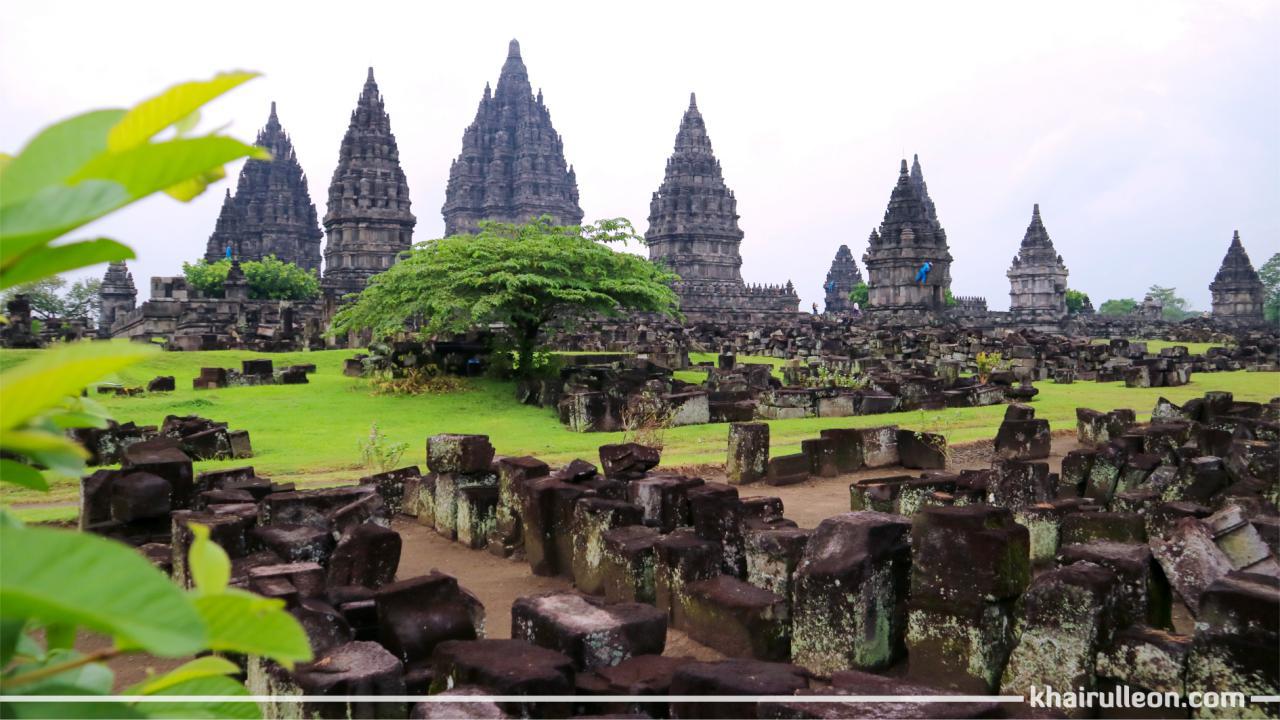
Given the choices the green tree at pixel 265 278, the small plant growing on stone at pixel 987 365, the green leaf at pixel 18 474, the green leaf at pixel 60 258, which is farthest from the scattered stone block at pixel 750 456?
the green tree at pixel 265 278

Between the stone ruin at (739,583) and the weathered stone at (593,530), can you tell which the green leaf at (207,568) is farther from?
the weathered stone at (593,530)

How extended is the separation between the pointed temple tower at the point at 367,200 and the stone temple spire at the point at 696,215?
15995mm

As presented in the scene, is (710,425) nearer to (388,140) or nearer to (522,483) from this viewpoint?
(522,483)

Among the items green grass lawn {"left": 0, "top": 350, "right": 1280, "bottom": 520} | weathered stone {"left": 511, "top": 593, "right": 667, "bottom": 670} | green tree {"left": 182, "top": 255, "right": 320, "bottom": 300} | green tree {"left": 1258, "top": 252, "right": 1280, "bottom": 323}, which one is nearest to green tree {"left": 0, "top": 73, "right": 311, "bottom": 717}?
weathered stone {"left": 511, "top": 593, "right": 667, "bottom": 670}

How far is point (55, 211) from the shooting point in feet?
2.24

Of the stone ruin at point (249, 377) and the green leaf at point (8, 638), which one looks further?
the stone ruin at point (249, 377)

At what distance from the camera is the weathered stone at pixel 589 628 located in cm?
374

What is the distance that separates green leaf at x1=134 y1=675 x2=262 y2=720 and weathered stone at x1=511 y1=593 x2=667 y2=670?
9.13ft

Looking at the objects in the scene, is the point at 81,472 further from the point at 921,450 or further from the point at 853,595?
the point at 921,450

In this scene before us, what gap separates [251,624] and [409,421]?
11.7 meters

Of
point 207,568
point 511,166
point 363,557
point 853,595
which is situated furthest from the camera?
point 511,166

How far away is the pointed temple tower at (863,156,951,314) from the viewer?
40.8 m

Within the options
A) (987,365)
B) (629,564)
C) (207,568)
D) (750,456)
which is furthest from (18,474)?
(987,365)

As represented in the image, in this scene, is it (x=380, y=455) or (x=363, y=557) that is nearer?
(x=363, y=557)
